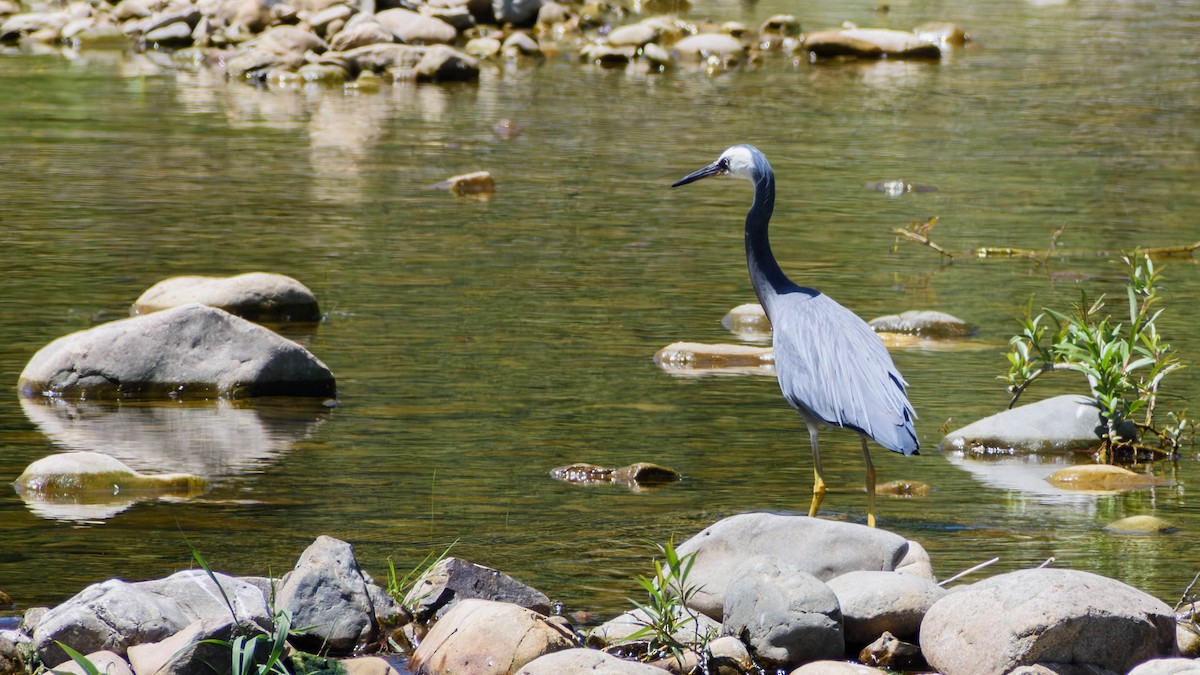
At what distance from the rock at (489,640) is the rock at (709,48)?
23269 millimetres

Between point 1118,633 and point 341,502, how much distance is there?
10.8 ft

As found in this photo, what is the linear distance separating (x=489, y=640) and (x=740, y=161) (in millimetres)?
2792

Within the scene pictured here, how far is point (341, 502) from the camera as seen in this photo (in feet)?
24.0

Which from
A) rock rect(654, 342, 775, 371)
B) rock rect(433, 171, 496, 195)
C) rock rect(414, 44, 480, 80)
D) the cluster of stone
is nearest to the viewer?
rock rect(654, 342, 775, 371)

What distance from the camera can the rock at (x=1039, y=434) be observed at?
840 cm

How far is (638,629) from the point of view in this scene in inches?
224

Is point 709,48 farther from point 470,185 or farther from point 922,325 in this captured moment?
point 922,325

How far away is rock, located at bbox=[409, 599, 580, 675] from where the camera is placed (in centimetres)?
540

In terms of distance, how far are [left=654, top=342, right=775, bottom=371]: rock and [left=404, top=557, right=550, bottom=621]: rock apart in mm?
4075

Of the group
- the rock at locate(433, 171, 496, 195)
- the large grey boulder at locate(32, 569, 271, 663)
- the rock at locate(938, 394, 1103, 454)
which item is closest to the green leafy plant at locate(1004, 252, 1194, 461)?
the rock at locate(938, 394, 1103, 454)

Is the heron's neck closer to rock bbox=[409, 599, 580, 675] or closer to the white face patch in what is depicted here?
the white face patch

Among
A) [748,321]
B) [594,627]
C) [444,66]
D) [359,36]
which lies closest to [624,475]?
[594,627]

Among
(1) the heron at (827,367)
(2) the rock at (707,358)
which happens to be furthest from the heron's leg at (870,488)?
(2) the rock at (707,358)

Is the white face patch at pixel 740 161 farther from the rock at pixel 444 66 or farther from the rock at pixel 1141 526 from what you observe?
the rock at pixel 444 66
